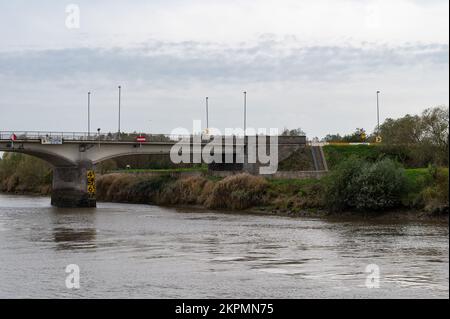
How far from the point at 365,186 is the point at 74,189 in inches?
1551

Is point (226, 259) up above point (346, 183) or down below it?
below

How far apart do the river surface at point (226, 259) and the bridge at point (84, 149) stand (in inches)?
1010

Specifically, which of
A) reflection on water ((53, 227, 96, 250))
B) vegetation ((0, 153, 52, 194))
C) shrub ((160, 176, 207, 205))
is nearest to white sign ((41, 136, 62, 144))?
shrub ((160, 176, 207, 205))

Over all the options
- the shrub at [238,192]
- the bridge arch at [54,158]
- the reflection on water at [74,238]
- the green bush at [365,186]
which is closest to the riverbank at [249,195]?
the shrub at [238,192]

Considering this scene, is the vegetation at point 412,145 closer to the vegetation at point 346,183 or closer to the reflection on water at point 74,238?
the vegetation at point 346,183

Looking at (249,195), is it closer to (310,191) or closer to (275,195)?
(275,195)

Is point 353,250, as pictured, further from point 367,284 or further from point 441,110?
point 441,110

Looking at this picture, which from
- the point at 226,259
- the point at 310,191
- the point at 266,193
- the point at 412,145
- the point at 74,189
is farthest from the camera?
the point at 74,189

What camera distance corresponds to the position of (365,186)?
65812 mm

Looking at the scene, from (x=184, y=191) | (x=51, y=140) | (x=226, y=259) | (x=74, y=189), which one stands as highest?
(x=51, y=140)

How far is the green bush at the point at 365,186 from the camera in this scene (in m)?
65.2

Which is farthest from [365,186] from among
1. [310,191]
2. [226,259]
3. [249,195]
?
[226,259]

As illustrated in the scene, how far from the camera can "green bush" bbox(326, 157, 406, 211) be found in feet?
214

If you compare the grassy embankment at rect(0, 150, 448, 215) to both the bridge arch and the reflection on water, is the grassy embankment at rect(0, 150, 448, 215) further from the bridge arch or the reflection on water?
the reflection on water
